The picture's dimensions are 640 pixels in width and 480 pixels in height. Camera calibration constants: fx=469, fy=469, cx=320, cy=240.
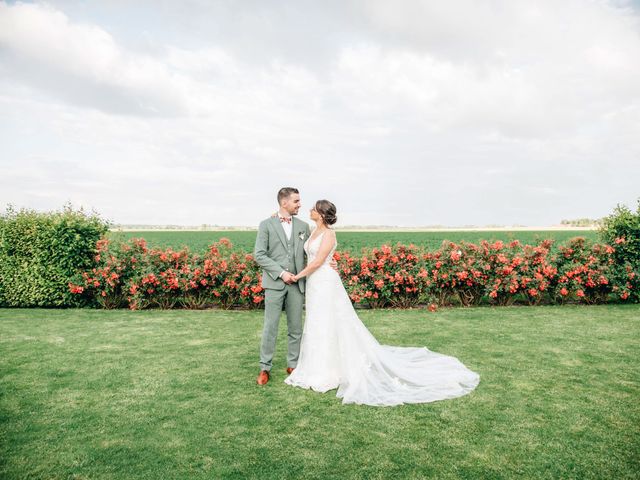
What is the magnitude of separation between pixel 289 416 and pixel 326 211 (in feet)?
8.34

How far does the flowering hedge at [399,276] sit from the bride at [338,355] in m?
4.61

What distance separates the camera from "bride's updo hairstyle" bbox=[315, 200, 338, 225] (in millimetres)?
6078

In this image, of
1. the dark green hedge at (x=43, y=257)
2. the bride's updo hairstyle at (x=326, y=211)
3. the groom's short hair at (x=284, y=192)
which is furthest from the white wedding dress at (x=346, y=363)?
the dark green hedge at (x=43, y=257)

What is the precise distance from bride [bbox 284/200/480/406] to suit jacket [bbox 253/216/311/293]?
0.13 m

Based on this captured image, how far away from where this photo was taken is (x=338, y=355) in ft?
19.6

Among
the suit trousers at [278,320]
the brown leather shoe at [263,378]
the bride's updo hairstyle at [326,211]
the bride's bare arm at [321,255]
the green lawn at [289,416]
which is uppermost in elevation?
the bride's updo hairstyle at [326,211]

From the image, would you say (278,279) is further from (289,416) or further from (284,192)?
(289,416)

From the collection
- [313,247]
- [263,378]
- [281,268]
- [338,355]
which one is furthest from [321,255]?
[263,378]

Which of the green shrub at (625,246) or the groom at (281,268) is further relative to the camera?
the green shrub at (625,246)

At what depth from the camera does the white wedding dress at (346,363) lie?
5.64 m

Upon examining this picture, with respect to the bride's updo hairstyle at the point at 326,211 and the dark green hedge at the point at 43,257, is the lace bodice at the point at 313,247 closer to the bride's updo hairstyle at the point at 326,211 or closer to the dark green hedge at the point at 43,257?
the bride's updo hairstyle at the point at 326,211

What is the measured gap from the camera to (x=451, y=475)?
3.70m

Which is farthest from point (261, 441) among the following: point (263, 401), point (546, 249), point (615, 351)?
point (546, 249)

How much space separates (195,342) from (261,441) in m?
4.14
